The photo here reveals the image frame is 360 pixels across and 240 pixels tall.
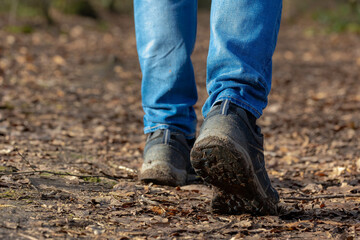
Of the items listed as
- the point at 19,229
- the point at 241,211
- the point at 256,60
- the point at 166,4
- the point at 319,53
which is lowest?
the point at 19,229

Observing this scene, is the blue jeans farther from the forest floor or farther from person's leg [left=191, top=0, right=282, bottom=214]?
the forest floor

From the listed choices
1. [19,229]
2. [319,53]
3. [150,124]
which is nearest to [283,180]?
[150,124]

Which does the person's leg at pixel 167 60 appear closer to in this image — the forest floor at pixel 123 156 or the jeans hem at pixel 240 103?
the forest floor at pixel 123 156

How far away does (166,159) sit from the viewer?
217cm

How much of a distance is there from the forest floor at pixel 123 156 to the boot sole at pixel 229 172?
8cm

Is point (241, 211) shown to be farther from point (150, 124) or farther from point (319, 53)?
point (319, 53)

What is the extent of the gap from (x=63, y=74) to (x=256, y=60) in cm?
536

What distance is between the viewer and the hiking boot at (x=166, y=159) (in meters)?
2.15

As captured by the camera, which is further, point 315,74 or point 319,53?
point 319,53

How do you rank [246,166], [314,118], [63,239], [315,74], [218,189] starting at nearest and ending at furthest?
[63,239] → [246,166] → [218,189] → [314,118] → [315,74]

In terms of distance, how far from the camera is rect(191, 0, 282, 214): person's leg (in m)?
1.63

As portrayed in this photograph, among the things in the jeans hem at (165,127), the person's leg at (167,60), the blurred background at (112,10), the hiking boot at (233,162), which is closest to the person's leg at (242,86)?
the hiking boot at (233,162)

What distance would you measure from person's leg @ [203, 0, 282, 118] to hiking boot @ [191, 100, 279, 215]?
0.21ft

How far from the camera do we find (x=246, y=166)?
5.18ft
